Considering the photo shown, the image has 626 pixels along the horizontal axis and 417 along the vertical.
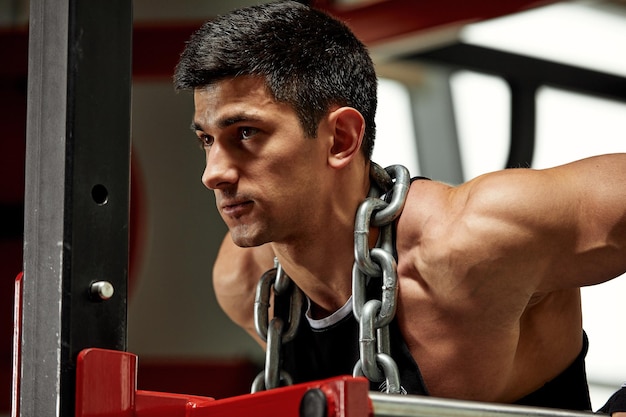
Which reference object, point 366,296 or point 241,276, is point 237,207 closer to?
point 366,296

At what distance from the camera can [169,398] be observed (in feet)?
3.92

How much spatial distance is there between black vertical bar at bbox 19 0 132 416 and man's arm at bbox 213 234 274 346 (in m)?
0.72

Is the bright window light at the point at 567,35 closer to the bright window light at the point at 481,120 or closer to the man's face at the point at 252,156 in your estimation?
the bright window light at the point at 481,120

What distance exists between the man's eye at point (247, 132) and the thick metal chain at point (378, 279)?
0.23 metres

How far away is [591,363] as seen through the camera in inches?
149

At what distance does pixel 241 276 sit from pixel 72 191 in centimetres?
84

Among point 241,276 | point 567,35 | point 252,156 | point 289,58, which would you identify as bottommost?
point 241,276

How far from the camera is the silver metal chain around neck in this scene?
4.83ft

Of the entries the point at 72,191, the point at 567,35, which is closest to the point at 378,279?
the point at 72,191

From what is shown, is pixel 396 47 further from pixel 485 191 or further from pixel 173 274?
pixel 485 191

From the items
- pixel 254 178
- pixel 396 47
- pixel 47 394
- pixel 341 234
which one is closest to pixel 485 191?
pixel 341 234

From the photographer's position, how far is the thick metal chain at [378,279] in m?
1.46

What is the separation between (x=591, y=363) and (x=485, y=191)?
249 cm

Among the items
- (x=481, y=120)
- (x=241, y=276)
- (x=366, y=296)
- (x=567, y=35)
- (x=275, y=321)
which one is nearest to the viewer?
(x=366, y=296)
